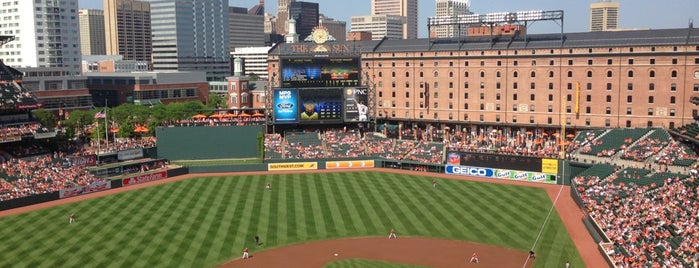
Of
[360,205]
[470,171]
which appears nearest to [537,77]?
[470,171]

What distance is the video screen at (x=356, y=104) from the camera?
93.8m

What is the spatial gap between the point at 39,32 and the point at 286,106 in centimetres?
9005

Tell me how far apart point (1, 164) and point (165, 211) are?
23746 millimetres

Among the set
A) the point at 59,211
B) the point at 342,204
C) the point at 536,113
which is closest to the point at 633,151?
the point at 536,113

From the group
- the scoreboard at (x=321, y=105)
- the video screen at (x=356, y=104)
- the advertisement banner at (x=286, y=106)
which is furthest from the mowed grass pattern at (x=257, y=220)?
the video screen at (x=356, y=104)

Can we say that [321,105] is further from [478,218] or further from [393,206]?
[478,218]

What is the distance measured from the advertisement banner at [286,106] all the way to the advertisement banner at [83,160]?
997 inches

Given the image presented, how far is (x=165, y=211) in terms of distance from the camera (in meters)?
61.6

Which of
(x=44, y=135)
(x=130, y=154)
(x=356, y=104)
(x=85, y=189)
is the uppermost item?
(x=356, y=104)

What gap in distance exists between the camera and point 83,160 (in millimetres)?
80688

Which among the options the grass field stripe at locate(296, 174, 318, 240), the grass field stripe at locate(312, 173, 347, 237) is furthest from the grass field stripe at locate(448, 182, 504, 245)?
the grass field stripe at locate(296, 174, 318, 240)

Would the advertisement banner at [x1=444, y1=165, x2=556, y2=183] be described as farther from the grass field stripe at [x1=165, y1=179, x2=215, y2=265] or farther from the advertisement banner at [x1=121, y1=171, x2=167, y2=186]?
the advertisement banner at [x1=121, y1=171, x2=167, y2=186]

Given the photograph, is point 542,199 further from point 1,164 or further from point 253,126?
point 1,164

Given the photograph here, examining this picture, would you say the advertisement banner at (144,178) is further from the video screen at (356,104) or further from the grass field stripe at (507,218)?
the grass field stripe at (507,218)
